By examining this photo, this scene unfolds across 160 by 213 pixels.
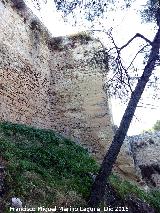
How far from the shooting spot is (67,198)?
24.1 ft

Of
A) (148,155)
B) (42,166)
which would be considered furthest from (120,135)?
(148,155)

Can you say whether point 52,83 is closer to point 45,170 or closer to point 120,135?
point 45,170

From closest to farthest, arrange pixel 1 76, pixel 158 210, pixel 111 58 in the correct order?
1. pixel 111 58
2. pixel 158 210
3. pixel 1 76

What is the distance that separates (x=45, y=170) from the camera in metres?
8.25

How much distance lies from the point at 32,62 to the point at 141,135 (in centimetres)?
542

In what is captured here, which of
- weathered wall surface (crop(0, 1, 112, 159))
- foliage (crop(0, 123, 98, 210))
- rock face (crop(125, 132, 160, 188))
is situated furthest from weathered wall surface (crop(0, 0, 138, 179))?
rock face (crop(125, 132, 160, 188))

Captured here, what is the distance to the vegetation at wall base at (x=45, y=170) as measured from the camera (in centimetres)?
688

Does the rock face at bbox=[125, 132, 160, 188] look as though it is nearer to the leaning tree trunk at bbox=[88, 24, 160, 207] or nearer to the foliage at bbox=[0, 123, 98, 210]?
the foliage at bbox=[0, 123, 98, 210]

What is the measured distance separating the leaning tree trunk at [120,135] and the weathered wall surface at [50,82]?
12.8 feet

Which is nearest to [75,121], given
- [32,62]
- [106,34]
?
[32,62]

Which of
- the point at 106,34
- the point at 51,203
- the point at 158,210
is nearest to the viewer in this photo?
the point at 51,203

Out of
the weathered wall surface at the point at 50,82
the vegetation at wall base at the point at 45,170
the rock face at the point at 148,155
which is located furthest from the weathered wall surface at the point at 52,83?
the rock face at the point at 148,155

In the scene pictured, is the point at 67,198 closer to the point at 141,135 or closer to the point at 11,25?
the point at 11,25

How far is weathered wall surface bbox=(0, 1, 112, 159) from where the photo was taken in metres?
11.9
